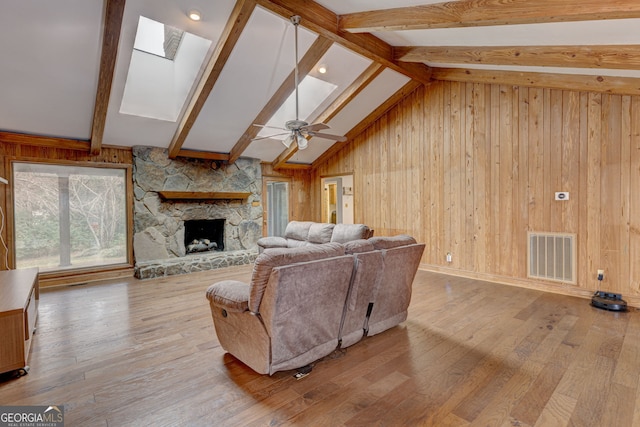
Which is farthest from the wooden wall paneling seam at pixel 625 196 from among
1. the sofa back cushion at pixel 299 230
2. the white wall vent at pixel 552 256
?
the sofa back cushion at pixel 299 230

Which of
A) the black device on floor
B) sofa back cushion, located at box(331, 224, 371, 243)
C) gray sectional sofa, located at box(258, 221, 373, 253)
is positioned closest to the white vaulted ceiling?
gray sectional sofa, located at box(258, 221, 373, 253)

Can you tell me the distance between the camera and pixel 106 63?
3691 millimetres

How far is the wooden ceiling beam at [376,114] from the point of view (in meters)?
6.09

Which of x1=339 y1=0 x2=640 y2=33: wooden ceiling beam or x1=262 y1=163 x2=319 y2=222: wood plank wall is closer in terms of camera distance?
x1=339 y1=0 x2=640 y2=33: wooden ceiling beam

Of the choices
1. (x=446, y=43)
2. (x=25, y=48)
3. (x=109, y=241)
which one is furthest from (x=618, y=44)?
(x=109, y=241)

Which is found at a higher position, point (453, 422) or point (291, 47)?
point (291, 47)

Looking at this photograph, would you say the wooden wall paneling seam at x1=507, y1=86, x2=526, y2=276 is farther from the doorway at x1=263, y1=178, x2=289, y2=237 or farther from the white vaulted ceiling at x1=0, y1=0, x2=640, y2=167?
the doorway at x1=263, y1=178, x2=289, y2=237

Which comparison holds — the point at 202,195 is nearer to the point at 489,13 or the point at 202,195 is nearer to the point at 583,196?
the point at 489,13

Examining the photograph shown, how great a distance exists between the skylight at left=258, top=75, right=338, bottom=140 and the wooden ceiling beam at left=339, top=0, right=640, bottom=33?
6.63ft

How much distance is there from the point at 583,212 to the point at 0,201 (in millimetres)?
A: 8320

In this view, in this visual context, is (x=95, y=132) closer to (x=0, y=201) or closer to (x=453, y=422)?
(x=0, y=201)

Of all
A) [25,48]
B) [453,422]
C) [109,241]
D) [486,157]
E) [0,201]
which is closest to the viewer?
[453,422]

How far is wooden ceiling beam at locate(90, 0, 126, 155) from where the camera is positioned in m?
3.14

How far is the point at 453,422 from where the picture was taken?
6.06 ft
